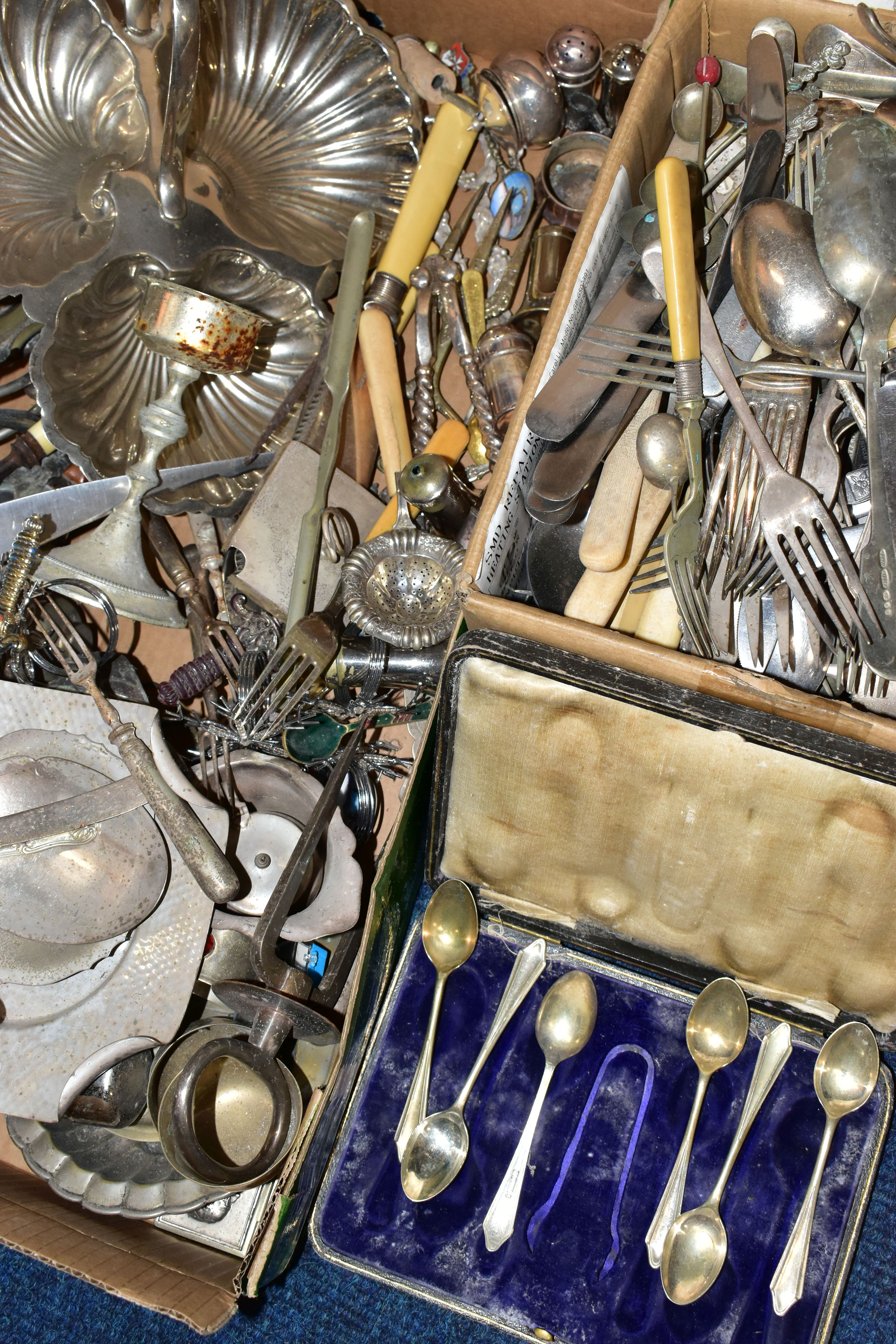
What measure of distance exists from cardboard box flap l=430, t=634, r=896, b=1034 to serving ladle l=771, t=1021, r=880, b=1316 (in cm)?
3

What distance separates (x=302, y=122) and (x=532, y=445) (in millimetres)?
597

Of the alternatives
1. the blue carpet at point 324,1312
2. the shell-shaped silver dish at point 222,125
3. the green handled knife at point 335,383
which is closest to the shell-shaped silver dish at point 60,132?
the shell-shaped silver dish at point 222,125

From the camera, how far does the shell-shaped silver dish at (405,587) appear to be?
960 mm

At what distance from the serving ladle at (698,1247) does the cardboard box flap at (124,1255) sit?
402 mm

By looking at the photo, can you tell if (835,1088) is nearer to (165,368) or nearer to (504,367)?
(504,367)

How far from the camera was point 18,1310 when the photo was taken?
106 cm

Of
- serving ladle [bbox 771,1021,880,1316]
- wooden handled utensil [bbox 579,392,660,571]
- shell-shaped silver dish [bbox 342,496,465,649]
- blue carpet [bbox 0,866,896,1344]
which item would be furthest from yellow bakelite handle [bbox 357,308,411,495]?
serving ladle [bbox 771,1021,880,1316]

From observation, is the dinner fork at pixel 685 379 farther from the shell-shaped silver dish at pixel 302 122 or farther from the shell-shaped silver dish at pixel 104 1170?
the shell-shaped silver dish at pixel 104 1170

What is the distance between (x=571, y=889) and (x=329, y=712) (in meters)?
0.33

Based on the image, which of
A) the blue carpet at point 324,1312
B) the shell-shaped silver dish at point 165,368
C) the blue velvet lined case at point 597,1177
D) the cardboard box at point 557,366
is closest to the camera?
the cardboard box at point 557,366

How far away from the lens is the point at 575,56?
1.12m

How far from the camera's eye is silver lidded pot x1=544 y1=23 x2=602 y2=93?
3.68 feet

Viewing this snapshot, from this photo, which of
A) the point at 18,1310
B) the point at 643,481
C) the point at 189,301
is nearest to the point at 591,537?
the point at 643,481

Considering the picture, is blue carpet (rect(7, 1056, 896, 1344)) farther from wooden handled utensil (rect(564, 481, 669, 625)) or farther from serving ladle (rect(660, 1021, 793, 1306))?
wooden handled utensil (rect(564, 481, 669, 625))
